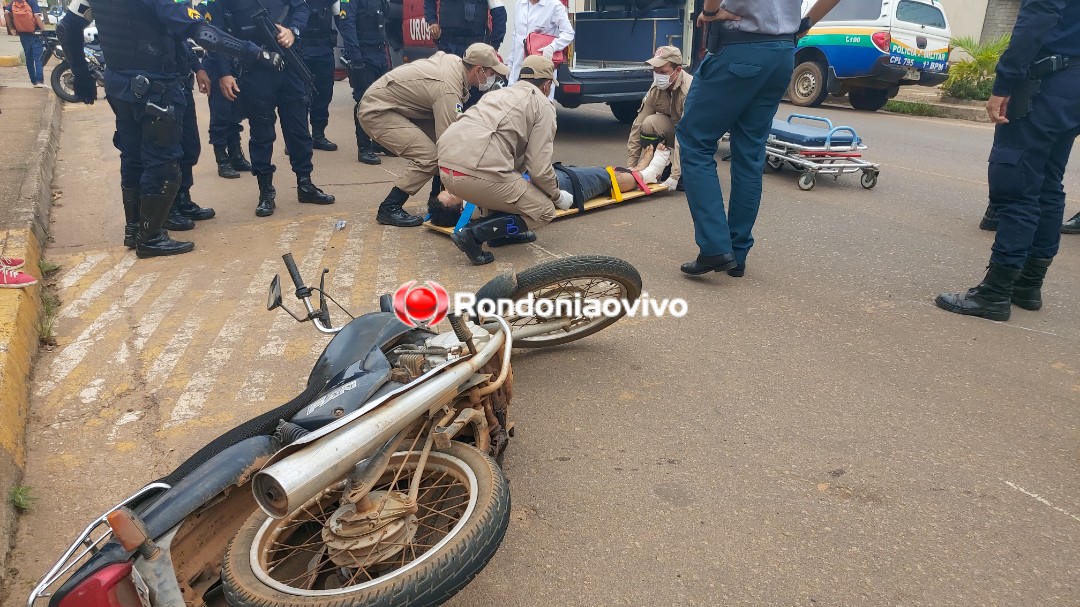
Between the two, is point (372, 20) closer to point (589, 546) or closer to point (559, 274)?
point (559, 274)

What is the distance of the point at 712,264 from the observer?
3.99 metres

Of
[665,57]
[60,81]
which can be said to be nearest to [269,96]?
[665,57]

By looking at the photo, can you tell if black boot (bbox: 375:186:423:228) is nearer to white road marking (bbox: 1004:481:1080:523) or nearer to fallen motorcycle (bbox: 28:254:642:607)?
fallen motorcycle (bbox: 28:254:642:607)

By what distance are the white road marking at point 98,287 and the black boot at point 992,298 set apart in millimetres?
4565

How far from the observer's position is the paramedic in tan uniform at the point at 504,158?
4094 mm

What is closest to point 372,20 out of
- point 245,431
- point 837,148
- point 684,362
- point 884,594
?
point 837,148

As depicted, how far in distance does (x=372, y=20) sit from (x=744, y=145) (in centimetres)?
507

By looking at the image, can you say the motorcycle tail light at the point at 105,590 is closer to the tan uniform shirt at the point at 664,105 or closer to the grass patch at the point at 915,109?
the tan uniform shirt at the point at 664,105

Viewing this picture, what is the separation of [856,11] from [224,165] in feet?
32.1

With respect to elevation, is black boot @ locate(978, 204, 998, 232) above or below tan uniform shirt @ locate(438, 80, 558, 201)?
below

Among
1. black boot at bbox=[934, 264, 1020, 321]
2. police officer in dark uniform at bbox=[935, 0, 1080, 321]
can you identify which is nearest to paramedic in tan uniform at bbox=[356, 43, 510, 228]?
police officer in dark uniform at bbox=[935, 0, 1080, 321]

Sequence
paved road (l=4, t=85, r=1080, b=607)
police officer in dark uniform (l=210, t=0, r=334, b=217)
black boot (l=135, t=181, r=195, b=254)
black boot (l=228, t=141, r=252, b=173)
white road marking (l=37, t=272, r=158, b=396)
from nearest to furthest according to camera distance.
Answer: paved road (l=4, t=85, r=1080, b=607), white road marking (l=37, t=272, r=158, b=396), black boot (l=135, t=181, r=195, b=254), police officer in dark uniform (l=210, t=0, r=334, b=217), black boot (l=228, t=141, r=252, b=173)

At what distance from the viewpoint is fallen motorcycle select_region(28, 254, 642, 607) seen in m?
1.50

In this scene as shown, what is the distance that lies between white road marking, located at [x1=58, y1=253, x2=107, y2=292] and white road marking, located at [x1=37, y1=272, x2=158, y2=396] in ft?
1.29
